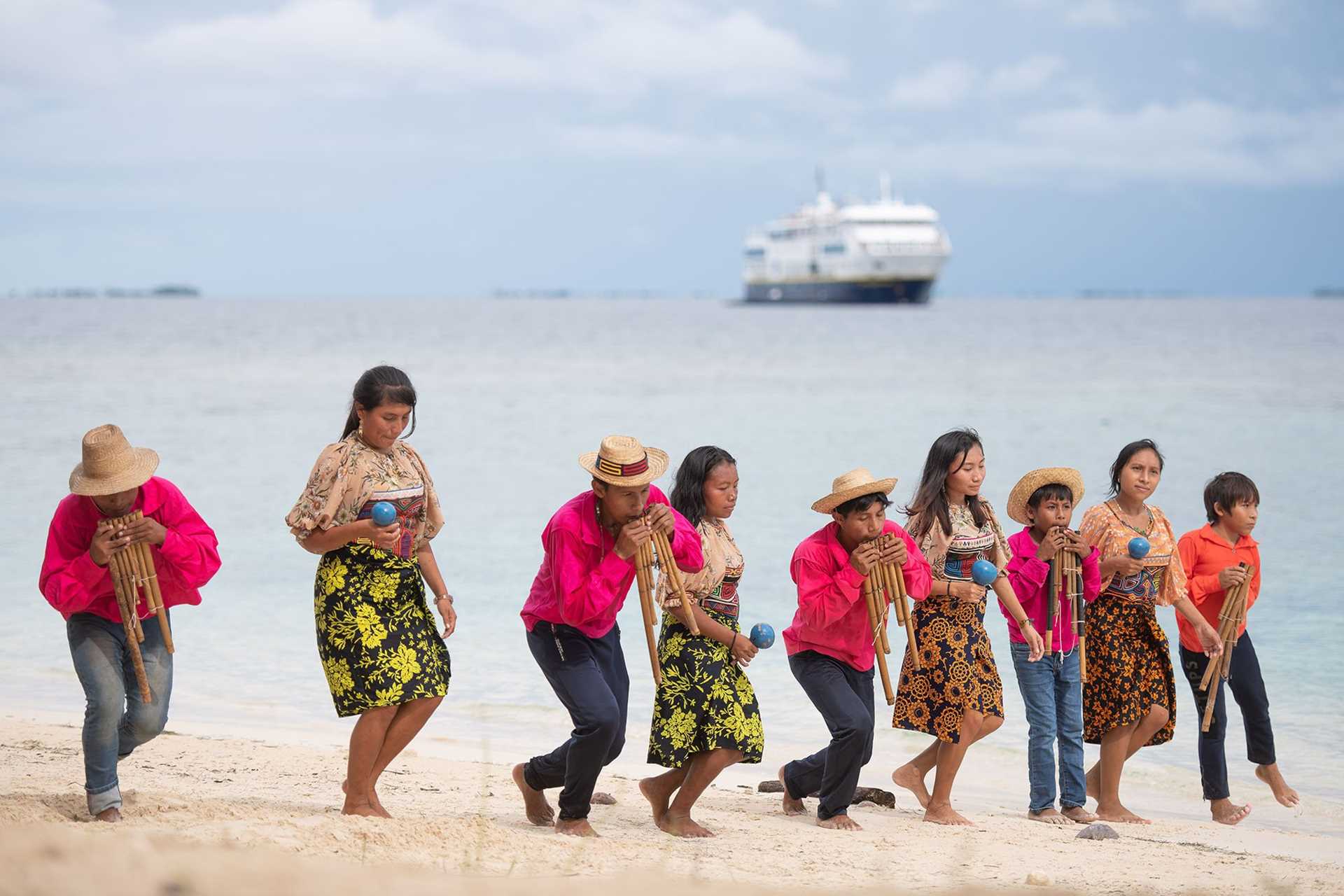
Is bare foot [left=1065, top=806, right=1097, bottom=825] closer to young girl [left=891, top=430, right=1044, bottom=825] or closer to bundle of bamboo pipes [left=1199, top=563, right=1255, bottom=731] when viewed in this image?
young girl [left=891, top=430, right=1044, bottom=825]

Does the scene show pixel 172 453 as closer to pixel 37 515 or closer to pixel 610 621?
pixel 37 515

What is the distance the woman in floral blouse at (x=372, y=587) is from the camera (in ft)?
17.2

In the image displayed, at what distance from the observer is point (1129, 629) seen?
638 centimetres

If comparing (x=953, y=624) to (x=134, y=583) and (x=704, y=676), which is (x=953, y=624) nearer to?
(x=704, y=676)

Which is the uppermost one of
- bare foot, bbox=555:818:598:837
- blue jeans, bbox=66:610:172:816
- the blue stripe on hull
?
the blue stripe on hull

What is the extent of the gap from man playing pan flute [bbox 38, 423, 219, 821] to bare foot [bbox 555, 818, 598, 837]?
150cm

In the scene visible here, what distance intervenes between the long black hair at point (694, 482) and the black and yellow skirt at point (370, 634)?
1.11 metres

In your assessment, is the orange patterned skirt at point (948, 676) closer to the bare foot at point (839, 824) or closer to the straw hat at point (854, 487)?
the bare foot at point (839, 824)

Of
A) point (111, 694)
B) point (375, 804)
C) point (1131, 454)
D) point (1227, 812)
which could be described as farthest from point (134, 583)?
point (1227, 812)

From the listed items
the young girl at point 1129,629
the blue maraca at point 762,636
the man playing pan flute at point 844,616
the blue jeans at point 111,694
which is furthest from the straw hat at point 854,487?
the blue jeans at point 111,694

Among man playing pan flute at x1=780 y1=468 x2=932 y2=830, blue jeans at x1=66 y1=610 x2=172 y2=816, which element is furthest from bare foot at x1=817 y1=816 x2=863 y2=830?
blue jeans at x1=66 y1=610 x2=172 y2=816

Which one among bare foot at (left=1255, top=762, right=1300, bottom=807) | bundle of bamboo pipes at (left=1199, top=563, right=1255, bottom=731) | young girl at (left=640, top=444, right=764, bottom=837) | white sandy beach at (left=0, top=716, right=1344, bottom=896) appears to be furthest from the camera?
bare foot at (left=1255, top=762, right=1300, bottom=807)

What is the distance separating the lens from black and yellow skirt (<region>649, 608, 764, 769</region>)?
5.52m

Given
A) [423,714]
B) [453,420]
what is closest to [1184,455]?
[453,420]
